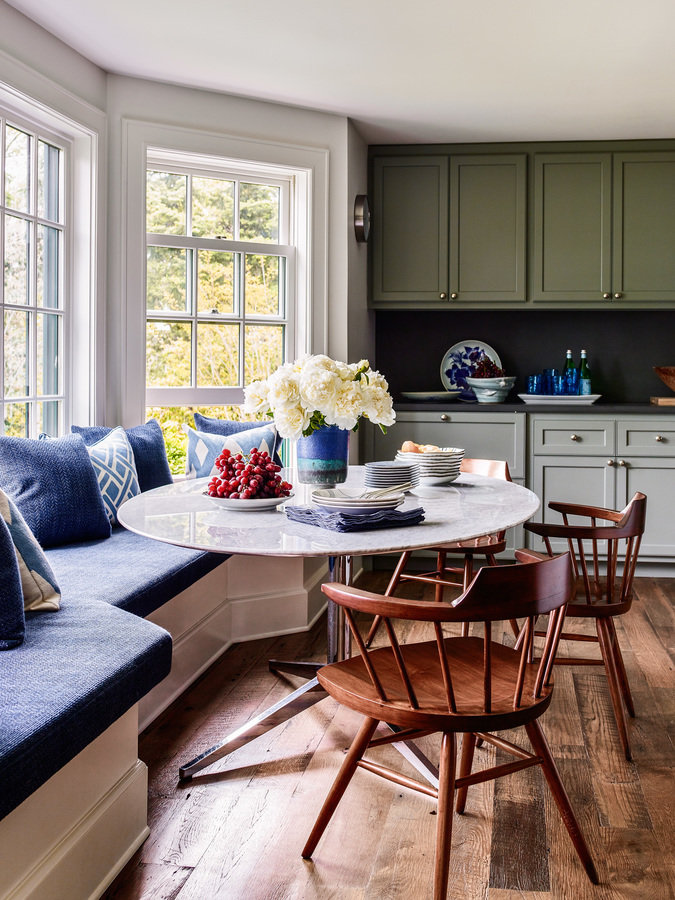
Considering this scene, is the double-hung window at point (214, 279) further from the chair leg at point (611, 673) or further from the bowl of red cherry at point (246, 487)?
the chair leg at point (611, 673)

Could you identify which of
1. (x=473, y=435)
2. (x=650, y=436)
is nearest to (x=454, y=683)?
(x=473, y=435)

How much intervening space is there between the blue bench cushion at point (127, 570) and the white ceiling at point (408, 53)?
1968 mm

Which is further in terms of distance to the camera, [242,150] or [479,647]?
[242,150]

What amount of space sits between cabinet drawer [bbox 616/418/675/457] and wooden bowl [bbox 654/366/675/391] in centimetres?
43

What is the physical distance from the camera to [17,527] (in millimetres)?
2066

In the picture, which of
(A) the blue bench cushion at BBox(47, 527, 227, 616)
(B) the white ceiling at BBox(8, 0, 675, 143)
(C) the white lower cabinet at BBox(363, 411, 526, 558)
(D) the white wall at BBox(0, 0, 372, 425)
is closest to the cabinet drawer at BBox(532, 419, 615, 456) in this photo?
(C) the white lower cabinet at BBox(363, 411, 526, 558)

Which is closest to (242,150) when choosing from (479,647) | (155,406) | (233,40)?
(233,40)

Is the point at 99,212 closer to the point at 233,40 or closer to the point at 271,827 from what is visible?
the point at 233,40

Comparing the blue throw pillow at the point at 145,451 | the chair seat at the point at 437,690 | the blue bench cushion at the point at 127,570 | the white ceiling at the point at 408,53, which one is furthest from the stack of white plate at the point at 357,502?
the white ceiling at the point at 408,53

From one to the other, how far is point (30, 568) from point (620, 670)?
5.93 ft

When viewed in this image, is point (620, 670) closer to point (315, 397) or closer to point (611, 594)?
point (611, 594)

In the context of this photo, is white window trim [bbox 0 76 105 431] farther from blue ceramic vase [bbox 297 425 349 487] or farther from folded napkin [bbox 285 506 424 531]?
folded napkin [bbox 285 506 424 531]

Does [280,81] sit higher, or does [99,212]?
[280,81]

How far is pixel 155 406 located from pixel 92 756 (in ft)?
7.93
